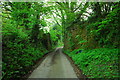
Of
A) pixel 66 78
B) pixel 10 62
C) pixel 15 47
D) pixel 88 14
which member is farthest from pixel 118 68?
pixel 88 14

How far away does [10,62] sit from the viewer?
185 inches

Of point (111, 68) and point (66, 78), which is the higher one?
point (111, 68)

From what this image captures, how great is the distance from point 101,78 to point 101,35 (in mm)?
5054

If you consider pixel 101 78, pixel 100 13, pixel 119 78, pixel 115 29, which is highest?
pixel 100 13

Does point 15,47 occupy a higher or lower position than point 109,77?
higher

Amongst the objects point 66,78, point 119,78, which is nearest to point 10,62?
point 66,78

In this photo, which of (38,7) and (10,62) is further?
(38,7)

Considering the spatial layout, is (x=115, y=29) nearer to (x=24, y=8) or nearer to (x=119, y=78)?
(x=119, y=78)

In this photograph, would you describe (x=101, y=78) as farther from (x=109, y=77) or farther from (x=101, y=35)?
(x=101, y=35)

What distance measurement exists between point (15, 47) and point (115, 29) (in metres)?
7.54

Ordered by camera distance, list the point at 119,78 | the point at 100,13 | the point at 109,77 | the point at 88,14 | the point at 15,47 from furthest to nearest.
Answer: the point at 88,14, the point at 100,13, the point at 15,47, the point at 109,77, the point at 119,78

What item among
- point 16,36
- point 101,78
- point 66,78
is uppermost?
point 16,36

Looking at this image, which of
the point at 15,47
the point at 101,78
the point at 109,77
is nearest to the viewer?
the point at 109,77

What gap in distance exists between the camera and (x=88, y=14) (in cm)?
1105
